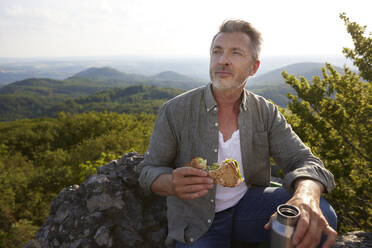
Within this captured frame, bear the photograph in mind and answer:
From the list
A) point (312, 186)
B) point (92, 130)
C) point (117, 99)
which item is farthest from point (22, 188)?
point (117, 99)

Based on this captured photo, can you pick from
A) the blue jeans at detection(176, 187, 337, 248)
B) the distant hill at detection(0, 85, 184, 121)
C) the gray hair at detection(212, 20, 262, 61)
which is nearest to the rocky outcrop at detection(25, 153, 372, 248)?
the blue jeans at detection(176, 187, 337, 248)

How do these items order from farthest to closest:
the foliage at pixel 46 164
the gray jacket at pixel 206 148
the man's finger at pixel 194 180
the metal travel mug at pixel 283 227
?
the foliage at pixel 46 164
the gray jacket at pixel 206 148
the man's finger at pixel 194 180
the metal travel mug at pixel 283 227

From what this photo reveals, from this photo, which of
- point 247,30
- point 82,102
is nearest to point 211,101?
point 247,30

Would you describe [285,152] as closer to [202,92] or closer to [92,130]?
[202,92]

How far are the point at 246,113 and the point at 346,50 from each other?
21.2 ft

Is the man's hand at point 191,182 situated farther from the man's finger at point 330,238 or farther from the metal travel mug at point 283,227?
the man's finger at point 330,238

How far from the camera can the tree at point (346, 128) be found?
5609 millimetres

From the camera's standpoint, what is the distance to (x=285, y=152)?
2857mm

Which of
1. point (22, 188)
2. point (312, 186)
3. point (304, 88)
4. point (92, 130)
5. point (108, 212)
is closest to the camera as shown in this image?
point (312, 186)

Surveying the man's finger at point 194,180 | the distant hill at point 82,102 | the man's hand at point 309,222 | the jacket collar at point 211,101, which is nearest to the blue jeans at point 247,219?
the man's hand at point 309,222

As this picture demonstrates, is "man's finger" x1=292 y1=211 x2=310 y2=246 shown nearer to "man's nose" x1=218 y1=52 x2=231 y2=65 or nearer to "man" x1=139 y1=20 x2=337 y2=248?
"man" x1=139 y1=20 x2=337 y2=248

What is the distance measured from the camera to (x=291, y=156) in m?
2.80

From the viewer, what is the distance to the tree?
18.4 feet

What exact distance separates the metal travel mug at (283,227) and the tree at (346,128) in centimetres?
438
